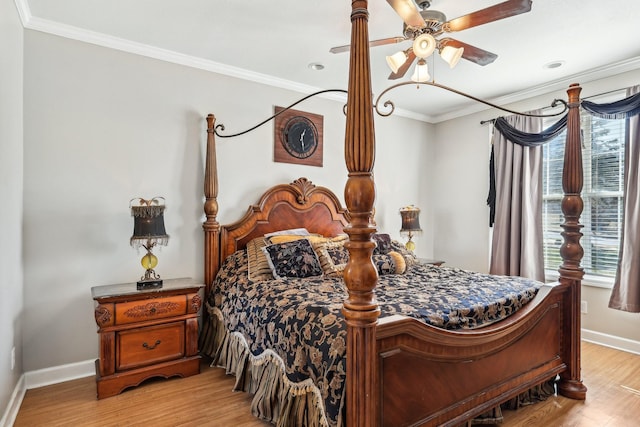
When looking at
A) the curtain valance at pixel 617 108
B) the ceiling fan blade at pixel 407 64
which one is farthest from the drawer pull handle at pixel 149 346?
the curtain valance at pixel 617 108

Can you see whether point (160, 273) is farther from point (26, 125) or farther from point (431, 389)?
point (431, 389)

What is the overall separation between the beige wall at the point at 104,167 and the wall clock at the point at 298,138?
18cm

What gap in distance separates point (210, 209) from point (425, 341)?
2.22 m

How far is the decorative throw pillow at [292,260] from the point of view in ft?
9.29

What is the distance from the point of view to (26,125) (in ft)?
8.55

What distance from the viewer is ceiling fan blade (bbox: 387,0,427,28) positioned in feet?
6.03

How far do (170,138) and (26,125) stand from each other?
996 millimetres

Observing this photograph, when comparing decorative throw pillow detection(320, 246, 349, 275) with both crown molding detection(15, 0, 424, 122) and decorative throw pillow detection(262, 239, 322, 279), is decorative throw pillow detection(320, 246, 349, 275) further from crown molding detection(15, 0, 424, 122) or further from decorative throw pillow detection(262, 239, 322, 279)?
crown molding detection(15, 0, 424, 122)

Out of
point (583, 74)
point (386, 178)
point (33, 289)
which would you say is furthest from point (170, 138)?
point (583, 74)

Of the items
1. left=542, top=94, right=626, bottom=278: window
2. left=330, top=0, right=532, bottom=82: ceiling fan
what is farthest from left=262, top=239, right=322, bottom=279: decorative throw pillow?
left=542, top=94, right=626, bottom=278: window

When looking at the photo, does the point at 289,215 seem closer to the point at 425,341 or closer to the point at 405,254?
the point at 405,254

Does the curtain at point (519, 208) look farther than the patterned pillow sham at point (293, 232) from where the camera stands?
Yes

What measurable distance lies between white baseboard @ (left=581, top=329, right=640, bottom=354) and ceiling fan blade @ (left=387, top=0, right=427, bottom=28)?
3405mm

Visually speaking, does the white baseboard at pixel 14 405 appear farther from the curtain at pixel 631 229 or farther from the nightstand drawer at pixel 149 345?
the curtain at pixel 631 229
